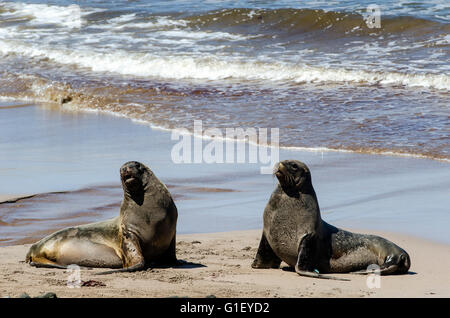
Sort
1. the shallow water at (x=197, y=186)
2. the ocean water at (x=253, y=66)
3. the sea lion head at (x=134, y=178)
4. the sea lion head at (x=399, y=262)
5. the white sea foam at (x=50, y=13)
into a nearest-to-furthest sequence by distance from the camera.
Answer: the sea lion head at (x=399, y=262), the sea lion head at (x=134, y=178), the shallow water at (x=197, y=186), the ocean water at (x=253, y=66), the white sea foam at (x=50, y=13)

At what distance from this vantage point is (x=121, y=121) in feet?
45.3

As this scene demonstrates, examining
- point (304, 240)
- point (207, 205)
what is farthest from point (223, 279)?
point (207, 205)

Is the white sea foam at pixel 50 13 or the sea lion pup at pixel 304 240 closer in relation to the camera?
the sea lion pup at pixel 304 240

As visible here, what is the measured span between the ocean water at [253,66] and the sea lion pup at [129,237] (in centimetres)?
513

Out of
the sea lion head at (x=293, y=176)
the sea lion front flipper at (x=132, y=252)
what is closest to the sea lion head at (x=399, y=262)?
the sea lion head at (x=293, y=176)

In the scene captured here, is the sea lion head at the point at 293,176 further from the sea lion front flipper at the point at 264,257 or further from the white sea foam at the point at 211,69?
the white sea foam at the point at 211,69

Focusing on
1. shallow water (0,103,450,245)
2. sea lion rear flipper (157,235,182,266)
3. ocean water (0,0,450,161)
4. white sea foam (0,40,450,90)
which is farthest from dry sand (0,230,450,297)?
white sea foam (0,40,450,90)

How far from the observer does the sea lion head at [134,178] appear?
6.57m

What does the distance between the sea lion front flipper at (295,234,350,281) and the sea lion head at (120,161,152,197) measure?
1.35 meters

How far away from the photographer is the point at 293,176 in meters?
6.50

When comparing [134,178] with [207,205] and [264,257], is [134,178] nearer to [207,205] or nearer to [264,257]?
[264,257]
